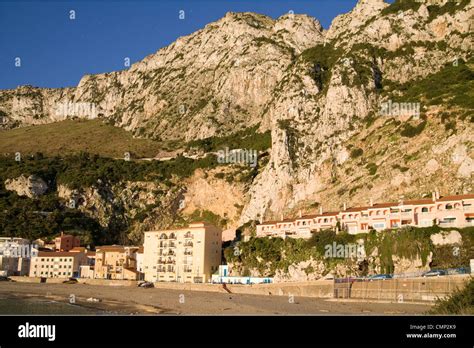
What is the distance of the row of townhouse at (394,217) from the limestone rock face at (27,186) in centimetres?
6206

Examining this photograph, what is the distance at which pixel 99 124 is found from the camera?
177m

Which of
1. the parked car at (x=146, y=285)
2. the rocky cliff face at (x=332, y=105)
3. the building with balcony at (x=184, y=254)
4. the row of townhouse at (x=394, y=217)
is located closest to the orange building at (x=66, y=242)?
the building with balcony at (x=184, y=254)

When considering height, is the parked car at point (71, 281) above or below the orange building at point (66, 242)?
below

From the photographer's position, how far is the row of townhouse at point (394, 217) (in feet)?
178

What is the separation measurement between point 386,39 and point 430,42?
28.3 ft

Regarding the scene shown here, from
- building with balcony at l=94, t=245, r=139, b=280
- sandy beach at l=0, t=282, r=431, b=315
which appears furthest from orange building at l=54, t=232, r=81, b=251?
sandy beach at l=0, t=282, r=431, b=315

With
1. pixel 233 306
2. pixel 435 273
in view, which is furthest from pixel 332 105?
pixel 233 306

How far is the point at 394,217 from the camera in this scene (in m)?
59.0

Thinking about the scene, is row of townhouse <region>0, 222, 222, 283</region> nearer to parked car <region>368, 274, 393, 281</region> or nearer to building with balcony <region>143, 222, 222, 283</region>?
building with balcony <region>143, 222, 222, 283</region>

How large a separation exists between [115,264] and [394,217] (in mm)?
48782

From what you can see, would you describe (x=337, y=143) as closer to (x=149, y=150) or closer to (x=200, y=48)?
(x=149, y=150)

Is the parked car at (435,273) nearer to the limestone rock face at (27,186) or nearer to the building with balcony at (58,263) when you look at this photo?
the building with balcony at (58,263)

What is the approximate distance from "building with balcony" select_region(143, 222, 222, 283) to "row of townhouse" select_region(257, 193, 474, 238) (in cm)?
1180
